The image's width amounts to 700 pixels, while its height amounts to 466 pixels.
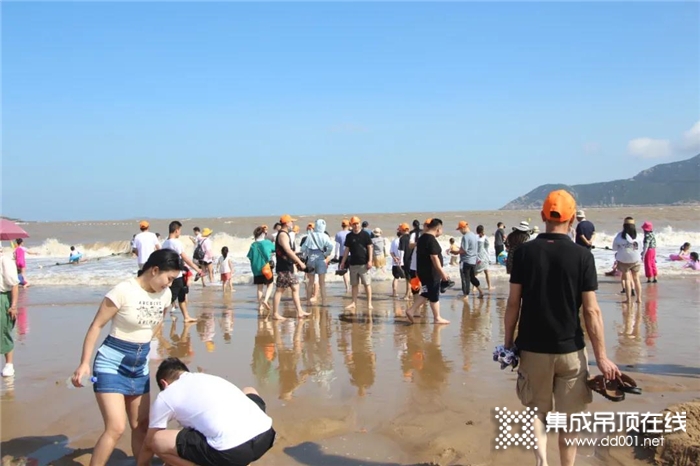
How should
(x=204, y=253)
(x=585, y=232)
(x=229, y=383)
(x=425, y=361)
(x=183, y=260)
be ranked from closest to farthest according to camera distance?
(x=229, y=383) → (x=425, y=361) → (x=183, y=260) → (x=585, y=232) → (x=204, y=253)

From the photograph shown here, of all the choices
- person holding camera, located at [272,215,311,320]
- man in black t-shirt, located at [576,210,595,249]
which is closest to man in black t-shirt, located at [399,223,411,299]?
person holding camera, located at [272,215,311,320]

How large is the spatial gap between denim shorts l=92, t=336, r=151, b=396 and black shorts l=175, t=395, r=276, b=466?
644mm

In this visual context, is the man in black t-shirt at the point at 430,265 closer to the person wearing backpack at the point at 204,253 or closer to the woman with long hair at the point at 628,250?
the woman with long hair at the point at 628,250

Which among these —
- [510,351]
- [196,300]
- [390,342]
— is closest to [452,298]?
[390,342]

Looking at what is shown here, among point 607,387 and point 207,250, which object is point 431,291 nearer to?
point 607,387

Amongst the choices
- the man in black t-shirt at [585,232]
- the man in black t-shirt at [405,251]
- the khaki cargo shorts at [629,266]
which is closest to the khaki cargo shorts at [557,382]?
the man in black t-shirt at [405,251]

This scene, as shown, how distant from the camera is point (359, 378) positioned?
22.0 feet

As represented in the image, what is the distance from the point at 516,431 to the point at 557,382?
1157 millimetres

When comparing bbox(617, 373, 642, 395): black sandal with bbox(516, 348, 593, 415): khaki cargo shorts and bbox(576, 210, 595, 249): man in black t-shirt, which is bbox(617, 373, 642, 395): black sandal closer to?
bbox(516, 348, 593, 415): khaki cargo shorts

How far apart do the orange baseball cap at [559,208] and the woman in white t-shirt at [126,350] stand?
2575 mm

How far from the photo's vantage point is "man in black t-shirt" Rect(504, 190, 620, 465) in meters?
3.69

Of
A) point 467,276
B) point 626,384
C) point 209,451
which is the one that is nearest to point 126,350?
point 209,451

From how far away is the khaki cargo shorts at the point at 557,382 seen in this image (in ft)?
12.2

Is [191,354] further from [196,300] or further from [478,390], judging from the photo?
[196,300]
